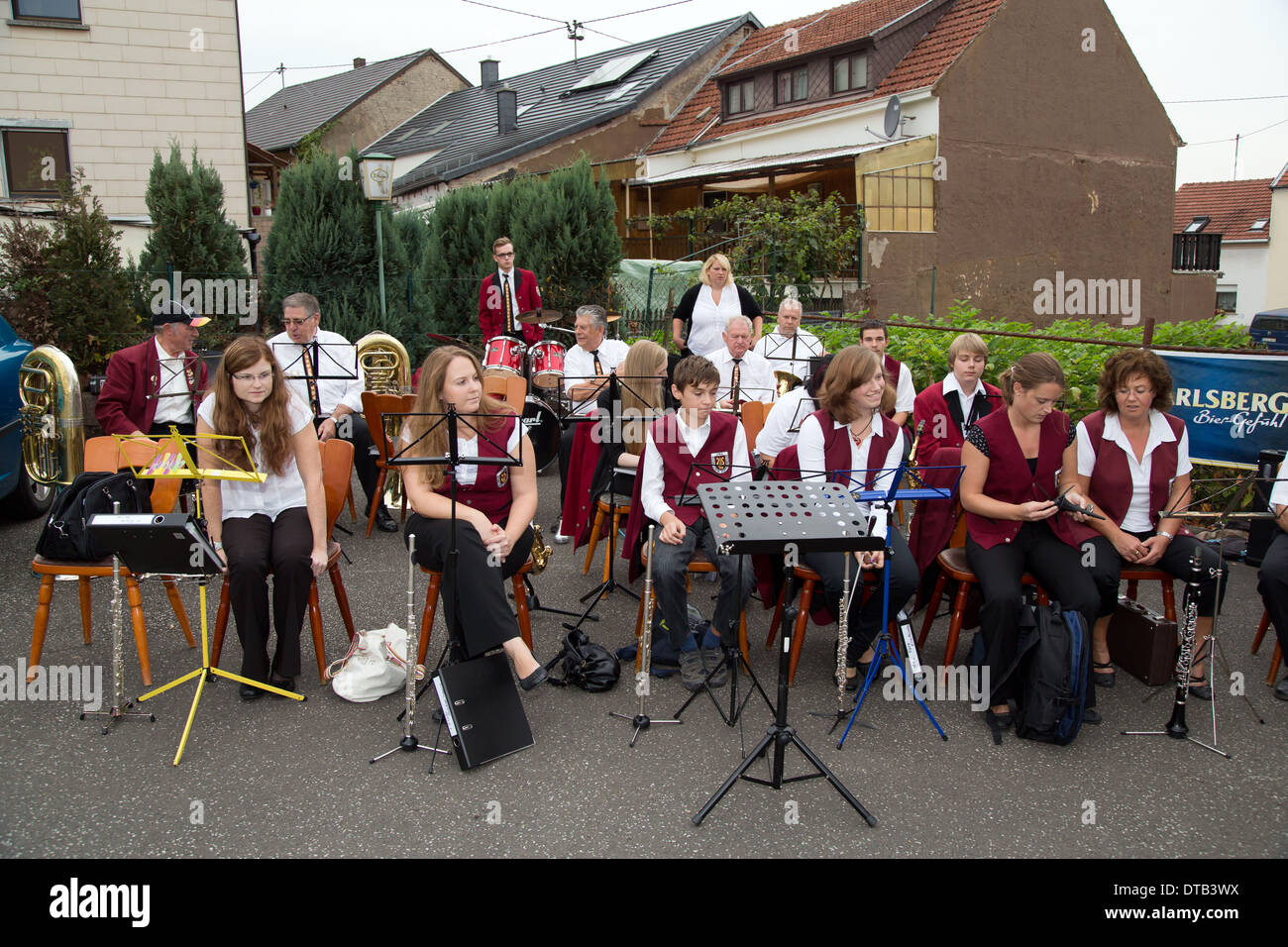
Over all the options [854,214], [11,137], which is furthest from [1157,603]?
[11,137]

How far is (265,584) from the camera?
13.9ft

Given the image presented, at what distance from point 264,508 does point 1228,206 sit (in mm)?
42888

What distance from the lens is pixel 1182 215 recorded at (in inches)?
1518

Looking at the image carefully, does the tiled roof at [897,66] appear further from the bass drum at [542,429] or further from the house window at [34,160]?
the bass drum at [542,429]

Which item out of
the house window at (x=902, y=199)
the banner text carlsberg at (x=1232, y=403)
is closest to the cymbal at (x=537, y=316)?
the banner text carlsberg at (x=1232, y=403)

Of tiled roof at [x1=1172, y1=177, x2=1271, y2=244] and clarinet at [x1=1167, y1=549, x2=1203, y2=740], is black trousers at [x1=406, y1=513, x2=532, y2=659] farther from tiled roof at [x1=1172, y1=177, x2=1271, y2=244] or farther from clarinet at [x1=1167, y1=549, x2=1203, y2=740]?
tiled roof at [x1=1172, y1=177, x2=1271, y2=244]

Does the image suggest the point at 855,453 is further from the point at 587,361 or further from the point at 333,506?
the point at 587,361

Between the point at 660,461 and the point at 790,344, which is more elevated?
the point at 790,344

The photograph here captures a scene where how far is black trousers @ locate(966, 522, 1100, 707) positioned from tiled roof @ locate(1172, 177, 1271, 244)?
121ft

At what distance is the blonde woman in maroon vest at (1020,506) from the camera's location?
4.07 m

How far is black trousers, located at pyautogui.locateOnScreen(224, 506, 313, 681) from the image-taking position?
4.11 meters

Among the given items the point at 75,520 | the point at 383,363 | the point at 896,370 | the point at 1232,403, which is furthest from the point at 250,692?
the point at 1232,403

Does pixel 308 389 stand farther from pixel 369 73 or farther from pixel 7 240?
pixel 369 73
